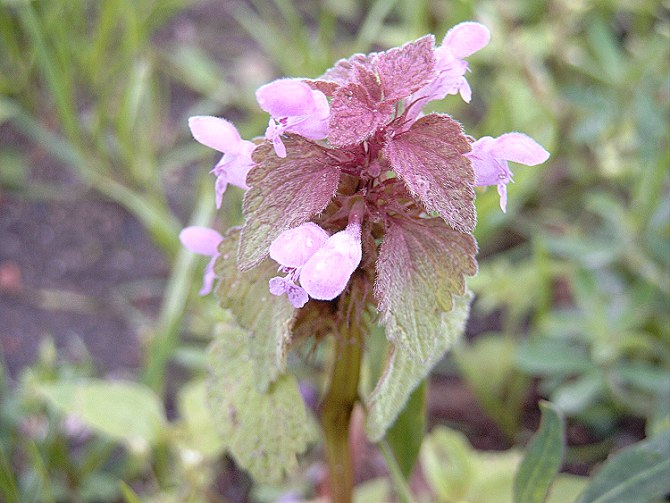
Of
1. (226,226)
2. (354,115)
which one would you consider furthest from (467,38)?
(226,226)

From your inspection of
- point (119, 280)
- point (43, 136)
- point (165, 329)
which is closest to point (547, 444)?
point (165, 329)

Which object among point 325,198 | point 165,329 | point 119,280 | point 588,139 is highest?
point 325,198

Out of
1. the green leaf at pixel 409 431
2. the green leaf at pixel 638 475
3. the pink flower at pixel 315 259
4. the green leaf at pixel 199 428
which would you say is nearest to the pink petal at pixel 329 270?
the pink flower at pixel 315 259

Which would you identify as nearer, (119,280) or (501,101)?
(501,101)

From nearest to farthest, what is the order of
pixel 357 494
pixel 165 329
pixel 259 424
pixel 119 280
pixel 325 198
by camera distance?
pixel 325 198 → pixel 259 424 → pixel 357 494 → pixel 165 329 → pixel 119 280

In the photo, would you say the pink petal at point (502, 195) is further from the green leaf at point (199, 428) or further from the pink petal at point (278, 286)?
the green leaf at point (199, 428)

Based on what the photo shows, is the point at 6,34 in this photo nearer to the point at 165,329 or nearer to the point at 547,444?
the point at 165,329
